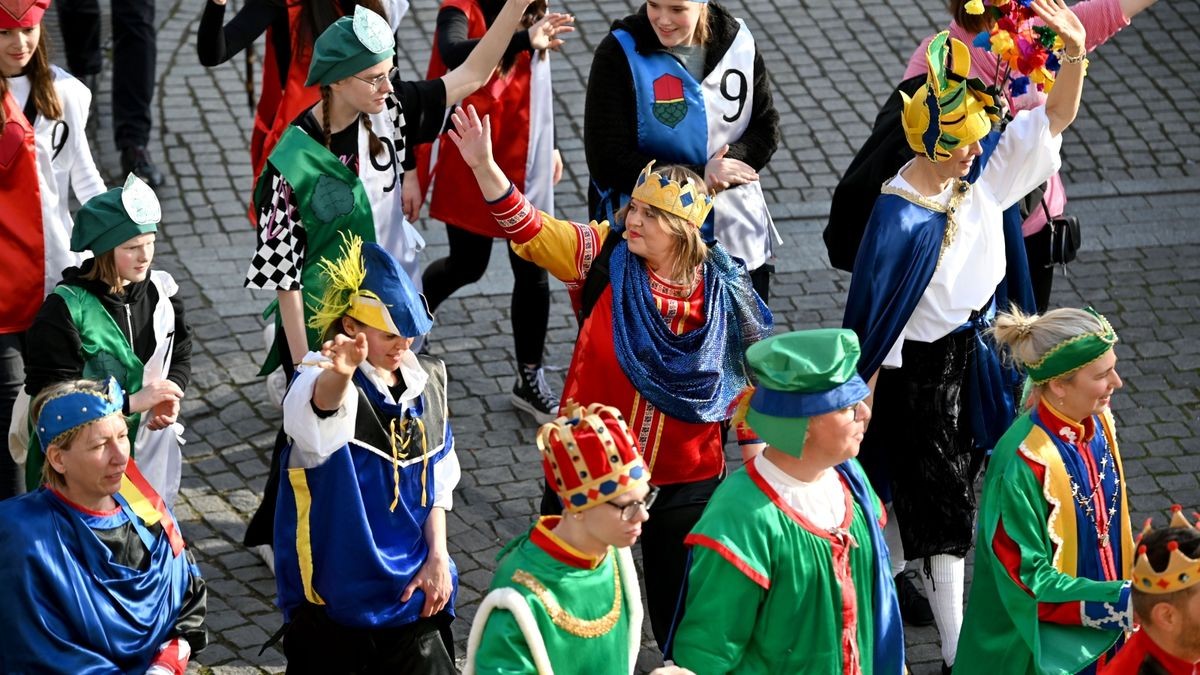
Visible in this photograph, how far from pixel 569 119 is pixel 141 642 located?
19.4 ft

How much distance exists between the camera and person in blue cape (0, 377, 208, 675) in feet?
16.8

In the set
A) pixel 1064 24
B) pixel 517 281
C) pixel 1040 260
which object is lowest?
pixel 517 281

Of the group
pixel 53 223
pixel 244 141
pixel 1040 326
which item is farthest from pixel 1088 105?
pixel 53 223

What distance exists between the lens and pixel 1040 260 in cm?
761

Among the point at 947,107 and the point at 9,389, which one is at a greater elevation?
the point at 947,107

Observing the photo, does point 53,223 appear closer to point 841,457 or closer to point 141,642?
point 141,642

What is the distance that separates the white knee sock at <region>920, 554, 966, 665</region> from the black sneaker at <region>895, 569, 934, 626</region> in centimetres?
36

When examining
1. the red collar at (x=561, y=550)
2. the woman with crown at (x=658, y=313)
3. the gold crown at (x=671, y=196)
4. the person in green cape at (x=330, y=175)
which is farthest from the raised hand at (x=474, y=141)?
the red collar at (x=561, y=550)

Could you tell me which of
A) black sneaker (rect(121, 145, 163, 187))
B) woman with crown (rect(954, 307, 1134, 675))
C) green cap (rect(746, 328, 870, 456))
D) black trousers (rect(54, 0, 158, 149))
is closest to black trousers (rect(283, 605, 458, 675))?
green cap (rect(746, 328, 870, 456))

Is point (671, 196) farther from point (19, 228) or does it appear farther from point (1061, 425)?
point (19, 228)

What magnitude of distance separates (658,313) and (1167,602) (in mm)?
1967

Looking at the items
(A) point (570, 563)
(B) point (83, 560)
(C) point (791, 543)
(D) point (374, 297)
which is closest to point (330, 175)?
(D) point (374, 297)

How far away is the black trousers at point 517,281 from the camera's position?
8094 mm

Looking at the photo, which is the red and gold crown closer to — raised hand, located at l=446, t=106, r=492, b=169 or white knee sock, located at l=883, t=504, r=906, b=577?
raised hand, located at l=446, t=106, r=492, b=169
